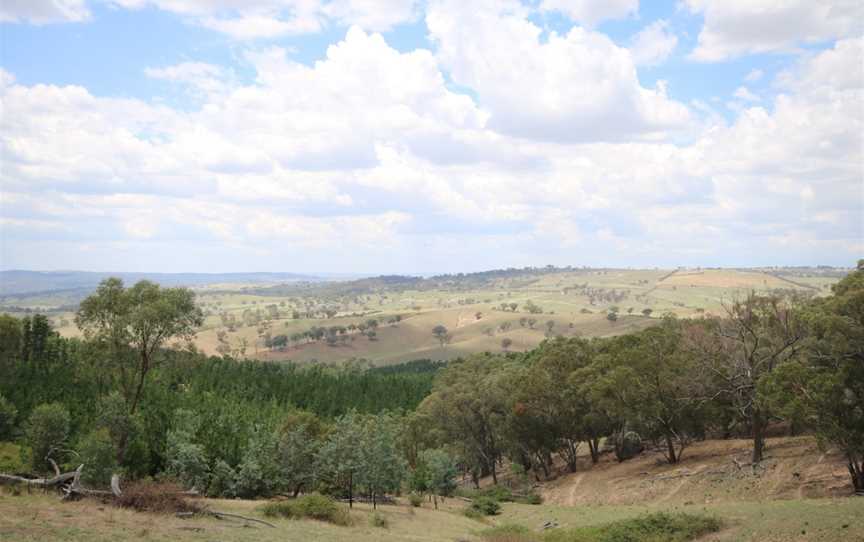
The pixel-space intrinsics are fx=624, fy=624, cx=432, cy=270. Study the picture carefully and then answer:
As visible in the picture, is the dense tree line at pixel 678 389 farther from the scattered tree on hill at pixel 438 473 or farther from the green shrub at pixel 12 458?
the green shrub at pixel 12 458

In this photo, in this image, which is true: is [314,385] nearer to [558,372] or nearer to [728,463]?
[558,372]

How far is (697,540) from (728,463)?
20248 millimetres

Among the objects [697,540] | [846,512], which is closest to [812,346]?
[846,512]

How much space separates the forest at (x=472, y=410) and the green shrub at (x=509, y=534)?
8.45 m

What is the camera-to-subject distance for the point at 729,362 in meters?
Answer: 48.5

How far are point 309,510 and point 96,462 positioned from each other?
12.0m

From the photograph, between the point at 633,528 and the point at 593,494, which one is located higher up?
the point at 633,528

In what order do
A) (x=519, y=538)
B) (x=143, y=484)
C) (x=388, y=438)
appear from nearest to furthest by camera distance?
(x=143, y=484) < (x=519, y=538) < (x=388, y=438)

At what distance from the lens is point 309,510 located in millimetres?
32812

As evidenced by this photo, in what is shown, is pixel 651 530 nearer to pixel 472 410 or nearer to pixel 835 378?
pixel 835 378

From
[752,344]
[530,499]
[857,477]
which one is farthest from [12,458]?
[857,477]

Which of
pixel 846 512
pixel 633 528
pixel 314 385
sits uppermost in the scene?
pixel 846 512

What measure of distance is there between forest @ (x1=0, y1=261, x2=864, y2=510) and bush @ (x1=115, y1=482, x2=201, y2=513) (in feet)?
22.7

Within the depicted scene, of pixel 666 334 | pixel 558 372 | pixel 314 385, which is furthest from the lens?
pixel 314 385
